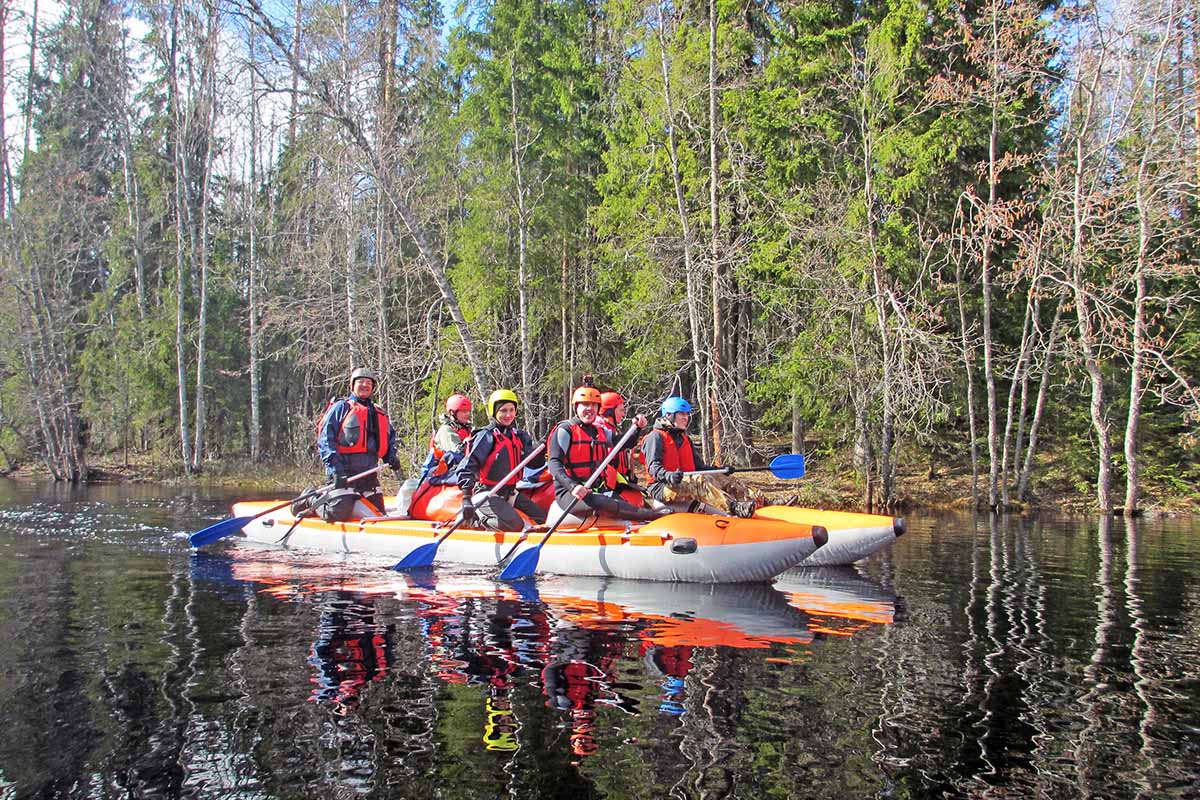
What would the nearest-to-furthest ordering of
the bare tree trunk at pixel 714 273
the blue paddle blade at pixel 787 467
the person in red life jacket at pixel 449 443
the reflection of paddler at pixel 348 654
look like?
the reflection of paddler at pixel 348 654
the blue paddle blade at pixel 787 467
the person in red life jacket at pixel 449 443
the bare tree trunk at pixel 714 273

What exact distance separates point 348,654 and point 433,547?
398 cm

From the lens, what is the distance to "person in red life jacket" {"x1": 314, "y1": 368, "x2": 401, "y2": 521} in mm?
11352

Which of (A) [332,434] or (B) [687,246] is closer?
(A) [332,434]

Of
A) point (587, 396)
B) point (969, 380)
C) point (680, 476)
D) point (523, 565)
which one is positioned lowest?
point (523, 565)

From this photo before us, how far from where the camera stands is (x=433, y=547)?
10219 millimetres

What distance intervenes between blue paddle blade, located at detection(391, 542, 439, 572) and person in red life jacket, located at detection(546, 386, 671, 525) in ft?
4.60

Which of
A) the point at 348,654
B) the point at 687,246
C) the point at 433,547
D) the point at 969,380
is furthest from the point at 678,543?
the point at 969,380

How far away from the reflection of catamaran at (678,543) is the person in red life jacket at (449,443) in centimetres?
60

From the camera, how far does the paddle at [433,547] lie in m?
10.0

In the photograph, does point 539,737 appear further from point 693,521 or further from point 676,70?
point 676,70

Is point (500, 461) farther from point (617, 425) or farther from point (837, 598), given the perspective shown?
point (837, 598)

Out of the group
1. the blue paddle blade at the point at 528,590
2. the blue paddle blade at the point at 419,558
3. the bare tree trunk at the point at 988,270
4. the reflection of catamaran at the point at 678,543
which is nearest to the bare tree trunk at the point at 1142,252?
the bare tree trunk at the point at 988,270

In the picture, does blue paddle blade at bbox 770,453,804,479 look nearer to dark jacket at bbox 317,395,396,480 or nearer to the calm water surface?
the calm water surface

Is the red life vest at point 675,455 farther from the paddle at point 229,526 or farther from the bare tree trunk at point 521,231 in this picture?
the bare tree trunk at point 521,231
